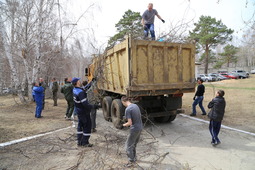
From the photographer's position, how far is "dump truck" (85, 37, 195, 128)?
15.4 ft

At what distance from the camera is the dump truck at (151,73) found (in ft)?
15.4

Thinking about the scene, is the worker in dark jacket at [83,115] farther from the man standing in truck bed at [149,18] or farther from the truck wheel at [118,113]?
the man standing in truck bed at [149,18]

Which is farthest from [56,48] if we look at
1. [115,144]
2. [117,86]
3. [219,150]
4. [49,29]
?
[219,150]

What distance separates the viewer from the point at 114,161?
3.43m

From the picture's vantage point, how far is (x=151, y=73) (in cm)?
490

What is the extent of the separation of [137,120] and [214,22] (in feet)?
110

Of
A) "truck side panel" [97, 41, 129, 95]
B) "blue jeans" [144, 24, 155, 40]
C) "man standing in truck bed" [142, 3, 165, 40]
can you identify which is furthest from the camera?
"man standing in truck bed" [142, 3, 165, 40]

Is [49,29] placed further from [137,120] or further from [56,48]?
[137,120]

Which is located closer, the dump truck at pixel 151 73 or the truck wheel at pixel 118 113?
the dump truck at pixel 151 73

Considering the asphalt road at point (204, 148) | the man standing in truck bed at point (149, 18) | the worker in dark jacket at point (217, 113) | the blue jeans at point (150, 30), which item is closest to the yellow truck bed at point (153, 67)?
the worker in dark jacket at point (217, 113)

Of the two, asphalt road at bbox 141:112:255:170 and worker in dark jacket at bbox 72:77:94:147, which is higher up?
worker in dark jacket at bbox 72:77:94:147

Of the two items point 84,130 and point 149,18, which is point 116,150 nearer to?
point 84,130

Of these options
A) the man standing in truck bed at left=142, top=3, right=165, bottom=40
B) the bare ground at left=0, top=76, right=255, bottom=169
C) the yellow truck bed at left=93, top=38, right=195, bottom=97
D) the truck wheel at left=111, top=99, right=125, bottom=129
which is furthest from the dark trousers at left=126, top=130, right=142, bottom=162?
the man standing in truck bed at left=142, top=3, right=165, bottom=40

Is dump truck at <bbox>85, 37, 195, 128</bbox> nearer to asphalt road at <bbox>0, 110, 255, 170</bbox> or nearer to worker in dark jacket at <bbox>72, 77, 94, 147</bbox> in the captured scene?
asphalt road at <bbox>0, 110, 255, 170</bbox>
